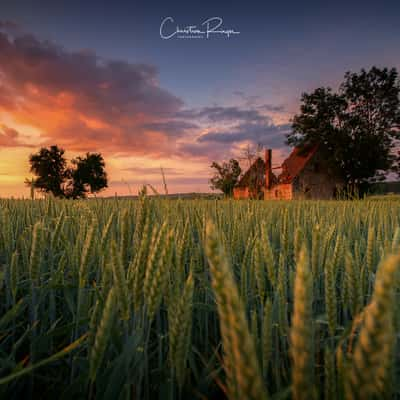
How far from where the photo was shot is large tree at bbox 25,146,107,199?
43.9m

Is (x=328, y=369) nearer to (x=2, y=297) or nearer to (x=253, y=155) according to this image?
(x=2, y=297)

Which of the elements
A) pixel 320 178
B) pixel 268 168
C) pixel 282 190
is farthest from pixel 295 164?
pixel 268 168

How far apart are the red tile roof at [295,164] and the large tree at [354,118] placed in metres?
1.82

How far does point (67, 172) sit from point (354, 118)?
1481 inches

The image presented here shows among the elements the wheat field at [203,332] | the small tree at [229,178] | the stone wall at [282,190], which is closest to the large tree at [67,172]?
the small tree at [229,178]

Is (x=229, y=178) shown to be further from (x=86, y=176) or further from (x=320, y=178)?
(x=86, y=176)

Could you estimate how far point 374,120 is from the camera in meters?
33.0

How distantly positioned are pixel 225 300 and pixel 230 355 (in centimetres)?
9

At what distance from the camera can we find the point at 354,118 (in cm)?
3266

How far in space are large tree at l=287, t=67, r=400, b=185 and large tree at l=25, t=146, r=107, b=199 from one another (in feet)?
92.9

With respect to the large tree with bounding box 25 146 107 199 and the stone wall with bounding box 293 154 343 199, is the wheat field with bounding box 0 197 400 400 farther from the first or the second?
the large tree with bounding box 25 146 107 199

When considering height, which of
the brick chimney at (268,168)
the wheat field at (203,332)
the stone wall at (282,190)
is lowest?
the wheat field at (203,332)

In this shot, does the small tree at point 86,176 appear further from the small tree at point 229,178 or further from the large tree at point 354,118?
the large tree at point 354,118

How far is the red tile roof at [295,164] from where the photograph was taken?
33.5 metres
